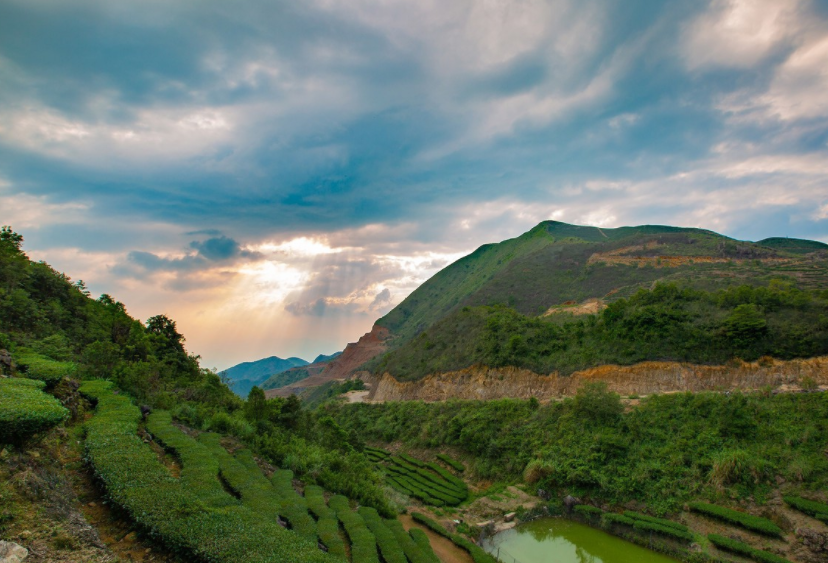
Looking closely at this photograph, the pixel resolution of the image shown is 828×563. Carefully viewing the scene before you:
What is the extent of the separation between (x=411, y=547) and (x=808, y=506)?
50.8ft

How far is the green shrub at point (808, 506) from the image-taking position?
13656 millimetres

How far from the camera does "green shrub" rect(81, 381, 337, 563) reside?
6.95m

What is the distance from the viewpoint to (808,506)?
14.0 meters

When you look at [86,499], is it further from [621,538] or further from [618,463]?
[618,463]

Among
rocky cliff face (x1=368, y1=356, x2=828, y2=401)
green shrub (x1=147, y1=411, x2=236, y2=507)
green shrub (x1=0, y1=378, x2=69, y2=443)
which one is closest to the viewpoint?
green shrub (x1=0, y1=378, x2=69, y2=443)

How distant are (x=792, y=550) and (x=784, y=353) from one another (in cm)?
1253

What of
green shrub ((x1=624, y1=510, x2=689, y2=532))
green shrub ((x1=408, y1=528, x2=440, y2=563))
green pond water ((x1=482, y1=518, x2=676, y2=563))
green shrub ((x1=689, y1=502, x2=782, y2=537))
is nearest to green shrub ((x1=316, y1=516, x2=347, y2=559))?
green shrub ((x1=408, y1=528, x2=440, y2=563))

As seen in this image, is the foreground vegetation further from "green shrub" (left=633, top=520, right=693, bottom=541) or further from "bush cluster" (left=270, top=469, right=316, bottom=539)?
"bush cluster" (left=270, top=469, right=316, bottom=539)

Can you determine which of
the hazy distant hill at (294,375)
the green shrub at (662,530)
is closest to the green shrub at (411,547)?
the green shrub at (662,530)

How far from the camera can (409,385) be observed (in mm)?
44188

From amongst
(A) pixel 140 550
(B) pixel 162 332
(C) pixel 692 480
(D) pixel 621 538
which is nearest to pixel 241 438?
(A) pixel 140 550

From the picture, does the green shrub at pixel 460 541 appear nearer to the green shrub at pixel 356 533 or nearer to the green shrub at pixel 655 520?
the green shrub at pixel 356 533

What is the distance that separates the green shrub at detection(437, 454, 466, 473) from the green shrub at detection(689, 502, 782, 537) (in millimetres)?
14048

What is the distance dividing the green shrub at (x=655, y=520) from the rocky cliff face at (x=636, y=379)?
10277 millimetres
